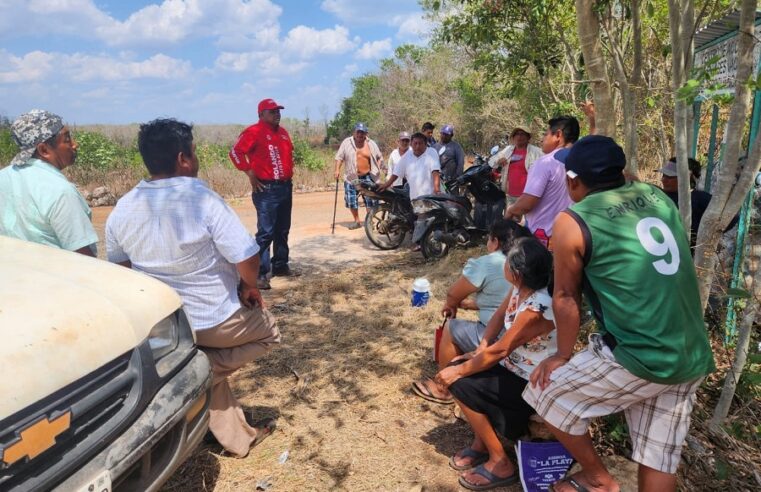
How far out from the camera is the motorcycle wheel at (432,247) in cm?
666

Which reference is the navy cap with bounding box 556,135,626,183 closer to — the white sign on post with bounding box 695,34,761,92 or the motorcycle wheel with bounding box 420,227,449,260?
the white sign on post with bounding box 695,34,761,92

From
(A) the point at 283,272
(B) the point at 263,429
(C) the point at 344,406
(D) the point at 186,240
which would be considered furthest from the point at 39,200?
(A) the point at 283,272

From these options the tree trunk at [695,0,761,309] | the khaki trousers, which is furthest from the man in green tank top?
the khaki trousers

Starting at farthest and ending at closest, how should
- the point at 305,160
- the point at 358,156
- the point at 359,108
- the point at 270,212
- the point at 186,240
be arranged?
the point at 359,108 < the point at 305,160 < the point at 358,156 < the point at 270,212 < the point at 186,240

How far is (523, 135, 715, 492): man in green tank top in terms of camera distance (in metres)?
1.84

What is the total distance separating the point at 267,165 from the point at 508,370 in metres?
3.87

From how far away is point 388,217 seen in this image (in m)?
7.39

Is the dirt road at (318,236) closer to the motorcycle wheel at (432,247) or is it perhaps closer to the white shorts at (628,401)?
the motorcycle wheel at (432,247)

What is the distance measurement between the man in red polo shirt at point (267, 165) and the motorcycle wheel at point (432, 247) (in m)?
1.87

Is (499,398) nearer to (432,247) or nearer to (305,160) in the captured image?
(432,247)

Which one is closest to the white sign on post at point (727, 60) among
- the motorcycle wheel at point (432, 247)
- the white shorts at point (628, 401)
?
the white shorts at point (628, 401)

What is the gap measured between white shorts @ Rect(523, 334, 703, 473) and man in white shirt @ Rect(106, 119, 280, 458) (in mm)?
1536

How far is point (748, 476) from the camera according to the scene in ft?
7.64

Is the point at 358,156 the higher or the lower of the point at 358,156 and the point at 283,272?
the higher
